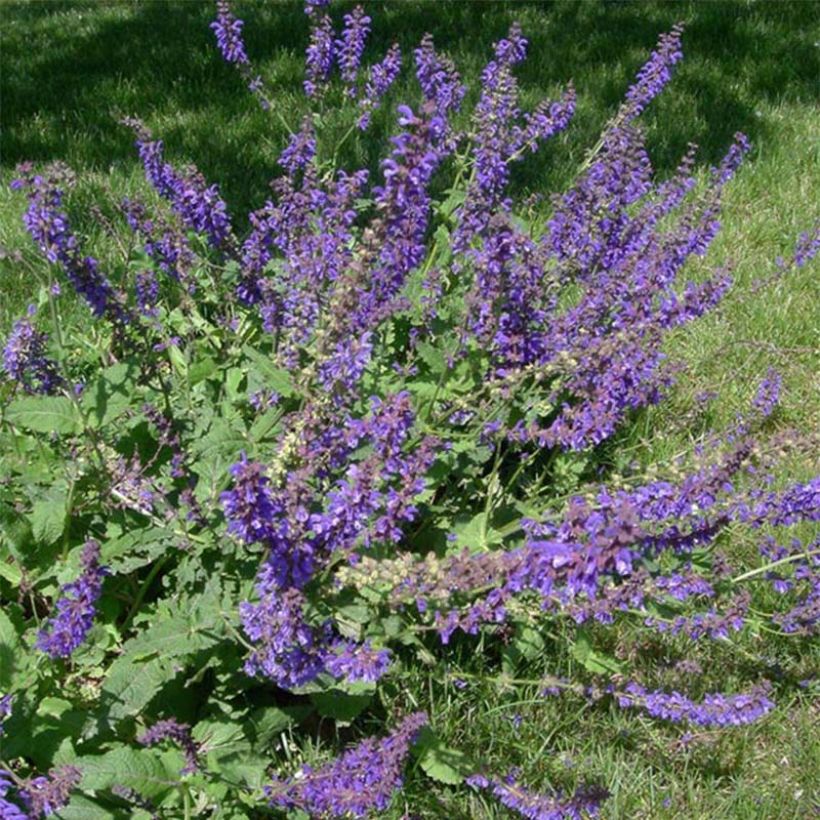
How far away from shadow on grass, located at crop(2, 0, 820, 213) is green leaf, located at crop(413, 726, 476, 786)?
124 inches

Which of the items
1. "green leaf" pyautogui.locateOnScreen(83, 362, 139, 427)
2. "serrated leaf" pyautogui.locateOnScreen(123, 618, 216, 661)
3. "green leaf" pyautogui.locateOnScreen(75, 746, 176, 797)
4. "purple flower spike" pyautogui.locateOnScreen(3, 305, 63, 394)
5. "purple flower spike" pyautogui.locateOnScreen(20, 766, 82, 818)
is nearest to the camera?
"purple flower spike" pyautogui.locateOnScreen(20, 766, 82, 818)

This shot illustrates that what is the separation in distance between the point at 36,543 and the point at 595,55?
566 centimetres

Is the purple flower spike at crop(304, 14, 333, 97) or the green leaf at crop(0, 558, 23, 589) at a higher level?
the purple flower spike at crop(304, 14, 333, 97)

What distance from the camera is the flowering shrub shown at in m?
2.15

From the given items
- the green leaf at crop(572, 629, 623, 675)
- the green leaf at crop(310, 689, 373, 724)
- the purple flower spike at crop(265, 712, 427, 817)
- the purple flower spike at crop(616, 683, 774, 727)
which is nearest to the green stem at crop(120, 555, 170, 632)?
the green leaf at crop(310, 689, 373, 724)

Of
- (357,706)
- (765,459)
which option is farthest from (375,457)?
(765,459)

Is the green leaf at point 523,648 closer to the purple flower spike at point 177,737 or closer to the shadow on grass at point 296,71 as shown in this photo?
the purple flower spike at point 177,737

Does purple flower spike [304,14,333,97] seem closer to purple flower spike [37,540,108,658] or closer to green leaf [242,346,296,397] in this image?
green leaf [242,346,296,397]

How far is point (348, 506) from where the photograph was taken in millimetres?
2086

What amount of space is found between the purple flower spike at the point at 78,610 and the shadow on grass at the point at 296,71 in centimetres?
318

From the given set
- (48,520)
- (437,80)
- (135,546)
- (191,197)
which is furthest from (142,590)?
(437,80)

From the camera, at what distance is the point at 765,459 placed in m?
2.45

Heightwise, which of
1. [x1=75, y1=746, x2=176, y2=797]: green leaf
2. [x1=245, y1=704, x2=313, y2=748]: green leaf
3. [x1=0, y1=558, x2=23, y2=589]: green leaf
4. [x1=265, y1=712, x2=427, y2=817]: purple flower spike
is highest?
[x1=0, y1=558, x2=23, y2=589]: green leaf

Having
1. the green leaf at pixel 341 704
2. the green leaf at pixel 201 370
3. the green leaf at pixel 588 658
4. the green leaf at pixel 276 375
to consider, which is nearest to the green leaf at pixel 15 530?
the green leaf at pixel 201 370
